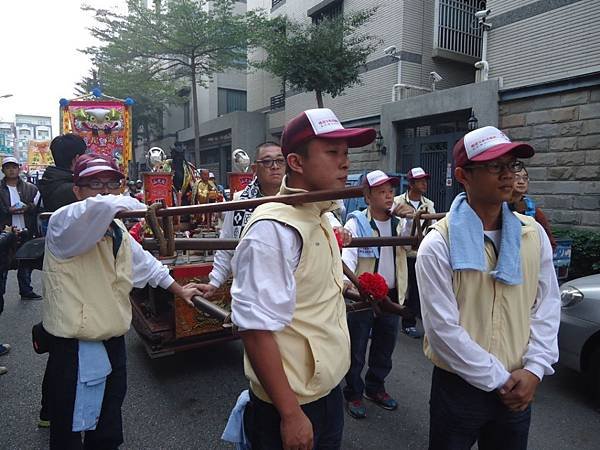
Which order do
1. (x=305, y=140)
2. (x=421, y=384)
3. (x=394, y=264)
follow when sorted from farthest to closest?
1. (x=421, y=384)
2. (x=394, y=264)
3. (x=305, y=140)

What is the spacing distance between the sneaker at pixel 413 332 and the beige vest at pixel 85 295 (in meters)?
3.78

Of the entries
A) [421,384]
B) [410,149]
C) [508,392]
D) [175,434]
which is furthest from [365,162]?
[508,392]

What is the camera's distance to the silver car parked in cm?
341

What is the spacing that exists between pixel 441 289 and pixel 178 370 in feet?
10.6

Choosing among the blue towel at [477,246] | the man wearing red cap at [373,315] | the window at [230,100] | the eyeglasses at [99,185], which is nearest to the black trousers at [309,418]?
the blue towel at [477,246]

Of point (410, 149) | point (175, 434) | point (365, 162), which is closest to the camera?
point (175, 434)

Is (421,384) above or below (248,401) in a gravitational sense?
below

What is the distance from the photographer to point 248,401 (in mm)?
1721

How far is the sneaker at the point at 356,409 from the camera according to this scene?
10.7ft

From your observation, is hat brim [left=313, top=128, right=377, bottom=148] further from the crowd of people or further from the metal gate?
the metal gate

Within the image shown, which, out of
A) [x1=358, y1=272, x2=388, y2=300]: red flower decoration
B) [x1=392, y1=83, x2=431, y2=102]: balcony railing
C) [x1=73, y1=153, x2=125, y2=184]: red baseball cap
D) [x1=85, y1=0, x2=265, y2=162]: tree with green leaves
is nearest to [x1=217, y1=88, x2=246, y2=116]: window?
[x1=85, y1=0, x2=265, y2=162]: tree with green leaves

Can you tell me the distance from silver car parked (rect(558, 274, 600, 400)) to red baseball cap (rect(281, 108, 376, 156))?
116 inches

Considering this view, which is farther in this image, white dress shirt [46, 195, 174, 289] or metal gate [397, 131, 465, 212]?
metal gate [397, 131, 465, 212]

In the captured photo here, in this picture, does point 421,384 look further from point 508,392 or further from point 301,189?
point 301,189
